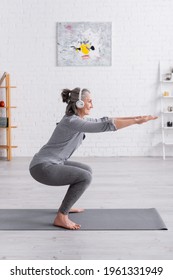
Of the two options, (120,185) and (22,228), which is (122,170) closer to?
(120,185)

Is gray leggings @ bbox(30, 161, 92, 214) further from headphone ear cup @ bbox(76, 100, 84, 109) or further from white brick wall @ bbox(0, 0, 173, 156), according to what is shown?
white brick wall @ bbox(0, 0, 173, 156)

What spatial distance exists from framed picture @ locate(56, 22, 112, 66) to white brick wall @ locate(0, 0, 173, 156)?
9 cm

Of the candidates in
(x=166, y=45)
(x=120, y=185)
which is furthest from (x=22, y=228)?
(x=166, y=45)

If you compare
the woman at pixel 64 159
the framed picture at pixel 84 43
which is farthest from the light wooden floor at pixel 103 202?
the framed picture at pixel 84 43

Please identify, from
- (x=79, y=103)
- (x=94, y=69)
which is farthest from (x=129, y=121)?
(x=94, y=69)

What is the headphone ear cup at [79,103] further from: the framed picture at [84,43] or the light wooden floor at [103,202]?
the framed picture at [84,43]

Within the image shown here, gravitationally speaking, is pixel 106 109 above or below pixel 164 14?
below

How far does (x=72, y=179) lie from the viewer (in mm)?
3836

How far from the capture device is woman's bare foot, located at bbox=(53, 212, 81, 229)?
382 cm

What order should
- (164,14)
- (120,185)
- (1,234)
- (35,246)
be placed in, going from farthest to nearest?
(164,14), (120,185), (1,234), (35,246)

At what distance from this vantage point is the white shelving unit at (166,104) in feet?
26.1

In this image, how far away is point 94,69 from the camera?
7.96 meters

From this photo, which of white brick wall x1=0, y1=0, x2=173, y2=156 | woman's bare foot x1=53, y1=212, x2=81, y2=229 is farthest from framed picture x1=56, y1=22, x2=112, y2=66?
woman's bare foot x1=53, y1=212, x2=81, y2=229

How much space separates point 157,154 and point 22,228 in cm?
462
